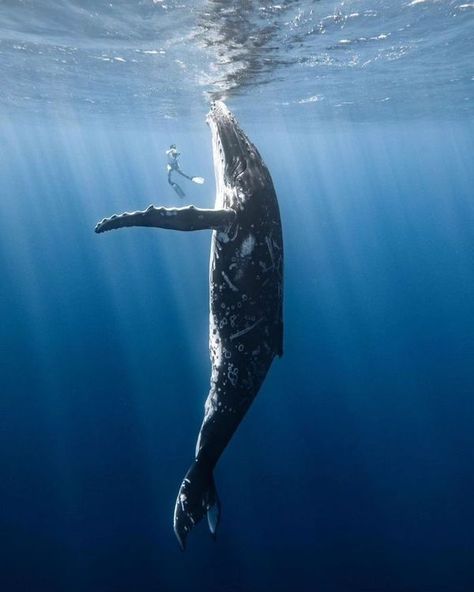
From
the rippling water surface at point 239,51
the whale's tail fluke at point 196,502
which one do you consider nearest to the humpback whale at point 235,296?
the whale's tail fluke at point 196,502

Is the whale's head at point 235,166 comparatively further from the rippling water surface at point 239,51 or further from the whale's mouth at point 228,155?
the rippling water surface at point 239,51

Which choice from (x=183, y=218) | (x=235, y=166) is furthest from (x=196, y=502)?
(x=235, y=166)

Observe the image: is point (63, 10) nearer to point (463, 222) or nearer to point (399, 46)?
point (399, 46)

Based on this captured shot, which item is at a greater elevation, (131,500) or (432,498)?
(131,500)

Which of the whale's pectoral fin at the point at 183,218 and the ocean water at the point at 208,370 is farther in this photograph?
the ocean water at the point at 208,370

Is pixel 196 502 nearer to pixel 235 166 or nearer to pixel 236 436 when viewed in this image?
pixel 235 166

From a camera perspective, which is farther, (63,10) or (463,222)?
(463,222)

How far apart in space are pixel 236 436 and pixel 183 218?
14063 millimetres

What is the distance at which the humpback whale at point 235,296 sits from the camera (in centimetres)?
487

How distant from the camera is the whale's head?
4973 millimetres

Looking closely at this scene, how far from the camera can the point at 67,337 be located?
23734 millimetres

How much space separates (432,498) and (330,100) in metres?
25.0

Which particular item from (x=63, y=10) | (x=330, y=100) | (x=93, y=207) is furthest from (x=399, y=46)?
(x=93, y=207)

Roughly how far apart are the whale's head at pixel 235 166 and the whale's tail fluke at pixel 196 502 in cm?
304
